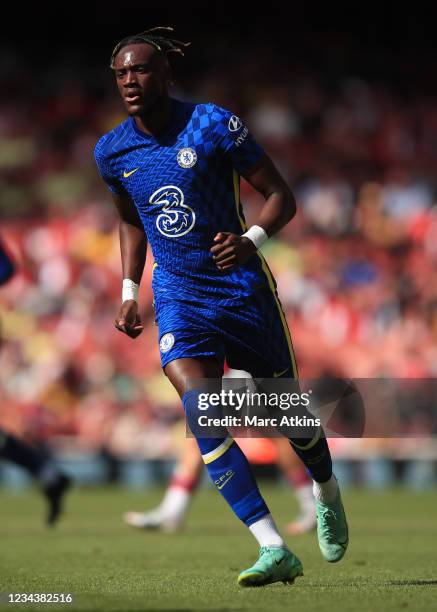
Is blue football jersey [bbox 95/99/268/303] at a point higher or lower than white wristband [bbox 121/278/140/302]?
higher

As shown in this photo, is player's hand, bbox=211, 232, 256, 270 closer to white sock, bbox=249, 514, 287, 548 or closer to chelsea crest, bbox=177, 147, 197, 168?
chelsea crest, bbox=177, 147, 197, 168

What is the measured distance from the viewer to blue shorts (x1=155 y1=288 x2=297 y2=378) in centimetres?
543

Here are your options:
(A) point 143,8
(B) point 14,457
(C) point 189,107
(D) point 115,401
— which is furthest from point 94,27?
(C) point 189,107

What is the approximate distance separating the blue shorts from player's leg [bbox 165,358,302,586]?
11cm

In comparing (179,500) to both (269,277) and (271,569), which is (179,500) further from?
(271,569)

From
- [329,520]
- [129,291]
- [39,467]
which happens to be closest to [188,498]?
[39,467]

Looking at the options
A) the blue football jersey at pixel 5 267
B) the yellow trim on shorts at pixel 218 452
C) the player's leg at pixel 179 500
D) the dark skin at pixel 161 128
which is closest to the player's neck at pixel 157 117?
the dark skin at pixel 161 128

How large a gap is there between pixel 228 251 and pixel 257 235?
0.23 meters

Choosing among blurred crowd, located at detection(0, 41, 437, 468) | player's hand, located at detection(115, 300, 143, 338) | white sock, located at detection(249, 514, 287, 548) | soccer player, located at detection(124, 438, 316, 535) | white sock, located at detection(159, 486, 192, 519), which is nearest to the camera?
white sock, located at detection(249, 514, 287, 548)

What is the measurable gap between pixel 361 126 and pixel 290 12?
11.5 ft

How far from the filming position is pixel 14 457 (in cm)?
928

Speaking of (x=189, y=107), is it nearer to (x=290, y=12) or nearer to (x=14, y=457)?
(x=14, y=457)

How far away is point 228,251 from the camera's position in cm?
509

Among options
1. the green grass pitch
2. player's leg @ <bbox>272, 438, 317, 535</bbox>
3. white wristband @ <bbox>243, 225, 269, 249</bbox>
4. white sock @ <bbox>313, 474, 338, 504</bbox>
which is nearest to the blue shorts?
white wristband @ <bbox>243, 225, 269, 249</bbox>
